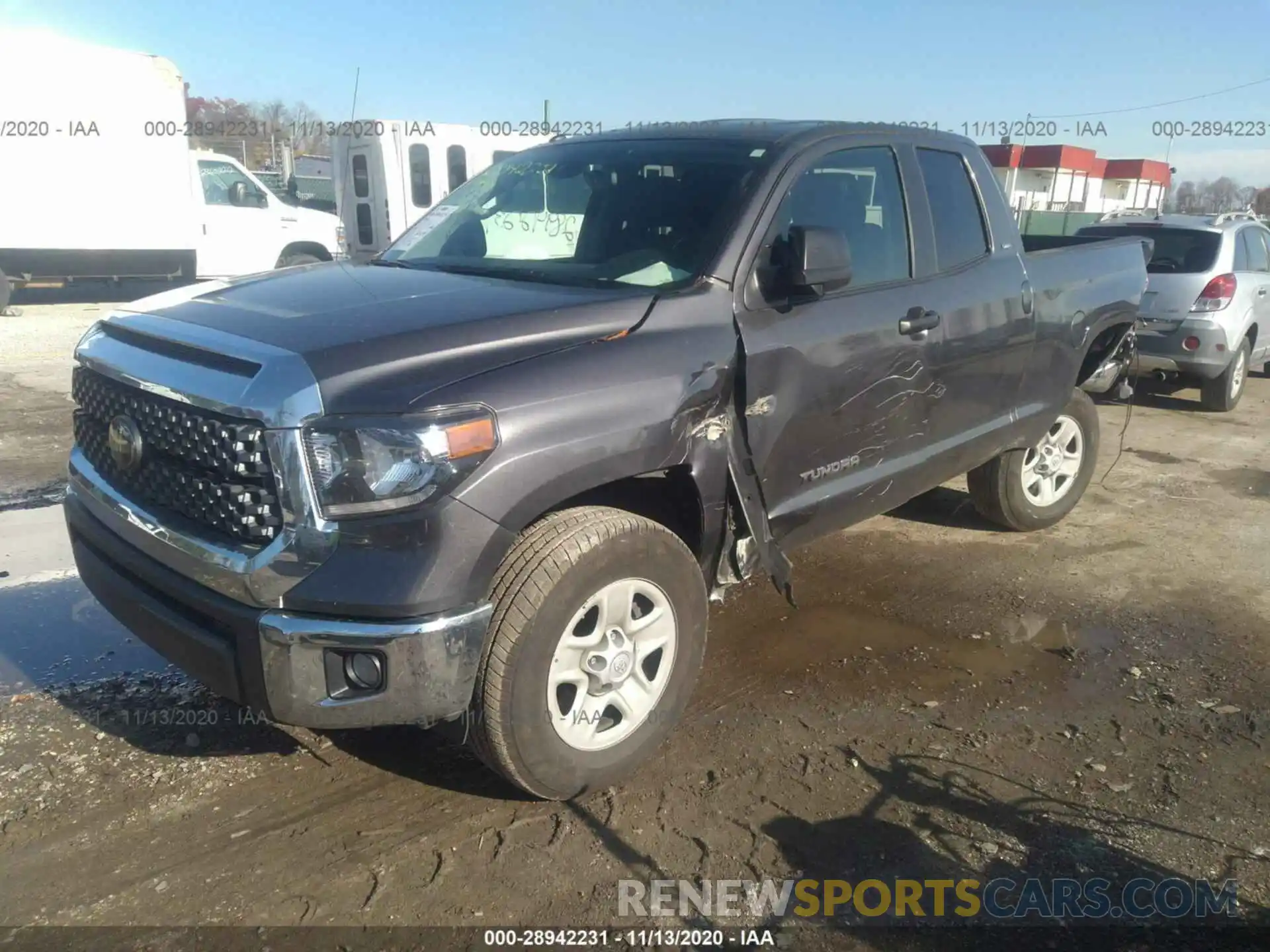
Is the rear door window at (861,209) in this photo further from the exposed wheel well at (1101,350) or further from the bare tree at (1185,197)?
the bare tree at (1185,197)

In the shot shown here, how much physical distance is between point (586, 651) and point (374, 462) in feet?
2.83

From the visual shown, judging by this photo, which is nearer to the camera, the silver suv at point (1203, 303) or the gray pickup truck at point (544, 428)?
the gray pickup truck at point (544, 428)

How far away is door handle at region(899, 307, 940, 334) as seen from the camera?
3746 millimetres

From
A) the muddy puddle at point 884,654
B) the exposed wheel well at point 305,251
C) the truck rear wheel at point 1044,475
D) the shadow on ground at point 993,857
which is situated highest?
the exposed wheel well at point 305,251

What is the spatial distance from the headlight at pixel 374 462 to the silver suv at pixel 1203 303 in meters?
8.09

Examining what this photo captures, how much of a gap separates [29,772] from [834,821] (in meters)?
2.52

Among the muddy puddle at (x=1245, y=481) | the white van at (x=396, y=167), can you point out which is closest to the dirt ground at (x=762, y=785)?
the muddy puddle at (x=1245, y=481)

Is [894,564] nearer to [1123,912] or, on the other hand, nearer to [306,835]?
[1123,912]

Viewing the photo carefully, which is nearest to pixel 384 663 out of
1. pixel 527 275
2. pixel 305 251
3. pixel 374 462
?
pixel 374 462

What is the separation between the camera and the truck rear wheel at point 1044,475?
5258 mm

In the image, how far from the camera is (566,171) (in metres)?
3.98

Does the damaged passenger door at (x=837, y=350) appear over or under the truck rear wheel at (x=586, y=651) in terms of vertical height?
over

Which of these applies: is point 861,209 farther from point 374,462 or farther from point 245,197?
point 245,197

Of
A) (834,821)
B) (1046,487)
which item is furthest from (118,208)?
(834,821)
